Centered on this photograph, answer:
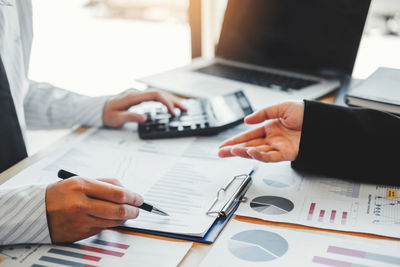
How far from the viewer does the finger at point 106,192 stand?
58cm

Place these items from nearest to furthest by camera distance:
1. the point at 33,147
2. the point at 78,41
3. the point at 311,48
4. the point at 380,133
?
Result: the point at 380,133, the point at 311,48, the point at 33,147, the point at 78,41

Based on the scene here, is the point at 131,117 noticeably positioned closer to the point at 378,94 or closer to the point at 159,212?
the point at 159,212

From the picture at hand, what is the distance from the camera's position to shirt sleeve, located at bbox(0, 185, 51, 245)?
0.57m

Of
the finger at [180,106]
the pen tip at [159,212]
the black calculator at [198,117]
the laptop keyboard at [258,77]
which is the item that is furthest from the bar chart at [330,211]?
the laptop keyboard at [258,77]

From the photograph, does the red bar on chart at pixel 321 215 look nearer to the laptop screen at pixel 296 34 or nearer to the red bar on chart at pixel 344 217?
the red bar on chart at pixel 344 217

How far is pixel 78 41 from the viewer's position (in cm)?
382

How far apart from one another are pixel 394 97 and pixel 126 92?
633 mm

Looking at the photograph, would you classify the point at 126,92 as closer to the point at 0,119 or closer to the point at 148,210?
the point at 0,119

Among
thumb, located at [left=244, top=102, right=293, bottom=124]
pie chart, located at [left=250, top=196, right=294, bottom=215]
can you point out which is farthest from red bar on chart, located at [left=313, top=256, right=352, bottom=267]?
thumb, located at [left=244, top=102, right=293, bottom=124]

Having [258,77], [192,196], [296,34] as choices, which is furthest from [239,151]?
[296,34]

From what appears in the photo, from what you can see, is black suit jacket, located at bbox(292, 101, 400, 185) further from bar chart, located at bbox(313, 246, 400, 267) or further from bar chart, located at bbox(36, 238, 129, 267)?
bar chart, located at bbox(36, 238, 129, 267)

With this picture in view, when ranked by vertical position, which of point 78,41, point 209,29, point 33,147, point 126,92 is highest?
point 209,29

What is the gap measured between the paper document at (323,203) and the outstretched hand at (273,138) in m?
0.04

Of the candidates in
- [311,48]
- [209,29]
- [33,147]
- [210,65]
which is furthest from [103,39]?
[311,48]
